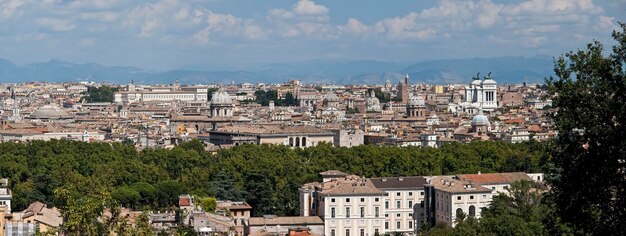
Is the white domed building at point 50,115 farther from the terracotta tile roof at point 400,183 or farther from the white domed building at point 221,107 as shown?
the terracotta tile roof at point 400,183

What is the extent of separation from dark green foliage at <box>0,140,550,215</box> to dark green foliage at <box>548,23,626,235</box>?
1160 inches

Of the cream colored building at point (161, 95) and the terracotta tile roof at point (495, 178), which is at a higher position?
the cream colored building at point (161, 95)

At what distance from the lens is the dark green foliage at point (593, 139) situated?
16.6m

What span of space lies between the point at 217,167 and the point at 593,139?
133 feet

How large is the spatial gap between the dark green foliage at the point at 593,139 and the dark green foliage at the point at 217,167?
96.6 feet

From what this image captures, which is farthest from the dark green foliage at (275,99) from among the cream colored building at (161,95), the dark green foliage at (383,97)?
the cream colored building at (161,95)

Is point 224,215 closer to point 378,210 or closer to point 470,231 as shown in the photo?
point 378,210

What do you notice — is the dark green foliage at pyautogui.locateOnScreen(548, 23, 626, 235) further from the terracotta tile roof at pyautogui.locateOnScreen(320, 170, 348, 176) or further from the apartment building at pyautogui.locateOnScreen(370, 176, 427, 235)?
the terracotta tile roof at pyautogui.locateOnScreen(320, 170, 348, 176)

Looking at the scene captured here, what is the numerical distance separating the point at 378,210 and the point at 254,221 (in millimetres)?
4685

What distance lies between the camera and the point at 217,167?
5662cm

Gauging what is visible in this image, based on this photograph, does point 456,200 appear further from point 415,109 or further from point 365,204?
point 415,109

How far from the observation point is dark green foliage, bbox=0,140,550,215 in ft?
162

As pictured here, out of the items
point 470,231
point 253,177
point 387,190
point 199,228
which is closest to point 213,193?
point 253,177

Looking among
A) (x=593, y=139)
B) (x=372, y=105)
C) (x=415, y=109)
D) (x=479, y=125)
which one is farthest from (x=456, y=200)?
(x=372, y=105)
